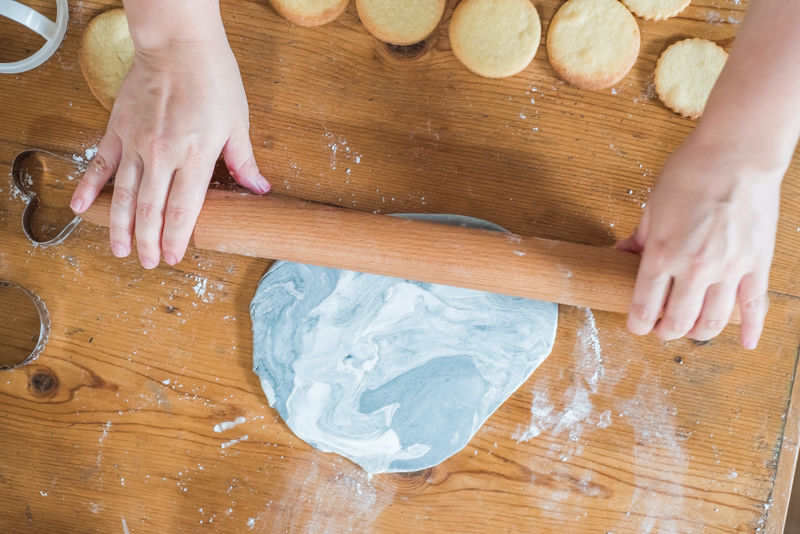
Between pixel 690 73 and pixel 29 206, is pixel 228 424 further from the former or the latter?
pixel 690 73

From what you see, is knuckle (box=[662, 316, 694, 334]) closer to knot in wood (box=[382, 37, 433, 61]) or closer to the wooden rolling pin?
the wooden rolling pin

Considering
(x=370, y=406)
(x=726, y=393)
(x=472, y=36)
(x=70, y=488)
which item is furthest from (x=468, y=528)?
(x=472, y=36)

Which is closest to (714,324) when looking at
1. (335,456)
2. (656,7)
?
(656,7)

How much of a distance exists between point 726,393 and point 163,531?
1.06 meters

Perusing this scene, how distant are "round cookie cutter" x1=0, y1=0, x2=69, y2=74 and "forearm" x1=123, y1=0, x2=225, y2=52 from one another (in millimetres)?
245

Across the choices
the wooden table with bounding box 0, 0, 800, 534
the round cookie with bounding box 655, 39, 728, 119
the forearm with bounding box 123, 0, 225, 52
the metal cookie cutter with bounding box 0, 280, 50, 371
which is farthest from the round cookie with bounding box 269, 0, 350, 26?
the metal cookie cutter with bounding box 0, 280, 50, 371

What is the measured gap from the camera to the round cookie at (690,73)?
3.08 feet

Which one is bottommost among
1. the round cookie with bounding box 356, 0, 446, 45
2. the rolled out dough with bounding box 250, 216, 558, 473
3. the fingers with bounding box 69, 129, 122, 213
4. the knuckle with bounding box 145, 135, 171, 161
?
the rolled out dough with bounding box 250, 216, 558, 473

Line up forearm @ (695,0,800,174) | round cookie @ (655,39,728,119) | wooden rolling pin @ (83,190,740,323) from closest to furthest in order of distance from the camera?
forearm @ (695,0,800,174) < wooden rolling pin @ (83,190,740,323) < round cookie @ (655,39,728,119)

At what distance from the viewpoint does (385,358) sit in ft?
3.15

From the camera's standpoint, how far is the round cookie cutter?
905mm

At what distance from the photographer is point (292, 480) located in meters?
0.98

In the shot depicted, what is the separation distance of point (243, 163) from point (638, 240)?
26.0 inches

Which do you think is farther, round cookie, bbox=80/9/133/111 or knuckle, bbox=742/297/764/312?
Answer: round cookie, bbox=80/9/133/111
